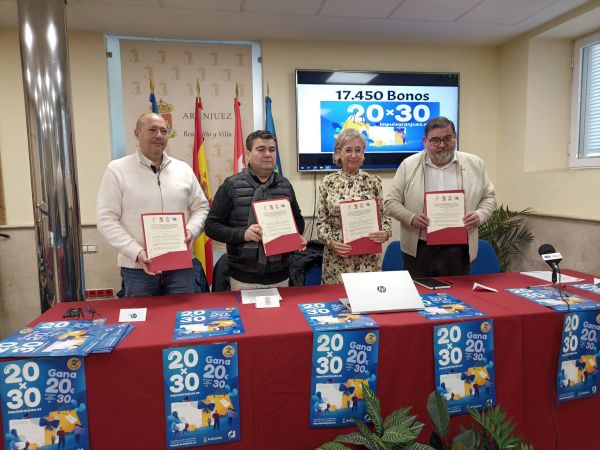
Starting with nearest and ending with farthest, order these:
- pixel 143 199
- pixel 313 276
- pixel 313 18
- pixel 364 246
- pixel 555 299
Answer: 1. pixel 555 299
2. pixel 143 199
3. pixel 364 246
4. pixel 313 276
5. pixel 313 18

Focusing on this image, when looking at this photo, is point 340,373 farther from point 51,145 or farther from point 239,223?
point 51,145

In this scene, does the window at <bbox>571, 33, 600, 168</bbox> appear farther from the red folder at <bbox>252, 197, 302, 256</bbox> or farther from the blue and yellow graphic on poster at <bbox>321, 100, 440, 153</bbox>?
the red folder at <bbox>252, 197, 302, 256</bbox>

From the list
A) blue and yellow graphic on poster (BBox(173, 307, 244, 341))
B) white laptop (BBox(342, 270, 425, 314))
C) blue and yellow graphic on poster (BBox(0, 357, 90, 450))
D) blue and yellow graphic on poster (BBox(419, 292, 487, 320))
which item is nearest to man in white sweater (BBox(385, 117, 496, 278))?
blue and yellow graphic on poster (BBox(419, 292, 487, 320))

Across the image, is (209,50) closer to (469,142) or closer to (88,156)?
(88,156)

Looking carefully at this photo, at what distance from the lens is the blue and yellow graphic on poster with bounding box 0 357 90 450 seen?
1.22 metres

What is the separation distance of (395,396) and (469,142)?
3.73 m

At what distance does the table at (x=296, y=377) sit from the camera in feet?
4.26

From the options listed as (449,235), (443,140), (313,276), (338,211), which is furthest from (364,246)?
(313,276)

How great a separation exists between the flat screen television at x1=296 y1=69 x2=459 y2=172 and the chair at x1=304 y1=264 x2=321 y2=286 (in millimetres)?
1201

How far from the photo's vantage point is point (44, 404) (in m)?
1.24

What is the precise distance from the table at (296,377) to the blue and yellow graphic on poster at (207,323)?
35mm

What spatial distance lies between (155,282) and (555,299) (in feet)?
6.13

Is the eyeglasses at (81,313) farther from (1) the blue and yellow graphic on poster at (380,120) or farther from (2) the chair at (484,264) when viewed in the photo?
(1) the blue and yellow graphic on poster at (380,120)

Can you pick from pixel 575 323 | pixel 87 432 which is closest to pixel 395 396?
pixel 575 323
